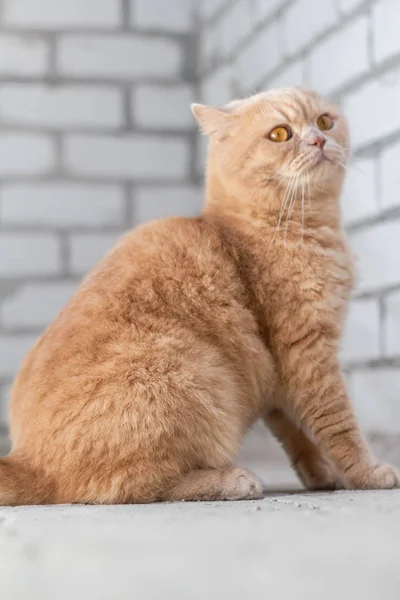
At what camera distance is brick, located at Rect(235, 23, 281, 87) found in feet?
9.14

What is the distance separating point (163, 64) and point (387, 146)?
4.59ft

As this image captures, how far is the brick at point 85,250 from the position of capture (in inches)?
125

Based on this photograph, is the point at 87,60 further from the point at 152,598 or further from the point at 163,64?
the point at 152,598

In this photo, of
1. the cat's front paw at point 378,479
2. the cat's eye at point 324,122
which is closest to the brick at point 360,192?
the cat's eye at point 324,122

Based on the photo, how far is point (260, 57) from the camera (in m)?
2.89

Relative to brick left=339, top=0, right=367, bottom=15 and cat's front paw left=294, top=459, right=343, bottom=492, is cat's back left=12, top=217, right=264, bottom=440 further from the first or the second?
brick left=339, top=0, right=367, bottom=15

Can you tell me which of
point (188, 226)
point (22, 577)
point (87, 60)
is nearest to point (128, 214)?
point (87, 60)

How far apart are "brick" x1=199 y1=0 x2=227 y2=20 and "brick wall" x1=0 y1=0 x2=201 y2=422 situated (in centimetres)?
5

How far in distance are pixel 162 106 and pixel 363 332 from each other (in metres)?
1.43

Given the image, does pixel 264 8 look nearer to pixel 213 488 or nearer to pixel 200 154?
pixel 200 154

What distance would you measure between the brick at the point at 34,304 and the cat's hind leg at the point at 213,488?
184cm

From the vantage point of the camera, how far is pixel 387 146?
2164mm

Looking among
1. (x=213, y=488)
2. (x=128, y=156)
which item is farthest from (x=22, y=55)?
(x=213, y=488)

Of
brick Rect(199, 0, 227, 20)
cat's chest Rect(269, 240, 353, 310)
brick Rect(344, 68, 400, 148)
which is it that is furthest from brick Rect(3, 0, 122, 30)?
cat's chest Rect(269, 240, 353, 310)
